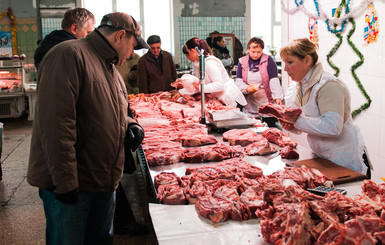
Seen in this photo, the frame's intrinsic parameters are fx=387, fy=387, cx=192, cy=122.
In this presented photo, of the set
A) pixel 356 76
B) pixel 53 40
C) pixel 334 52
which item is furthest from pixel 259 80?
pixel 53 40

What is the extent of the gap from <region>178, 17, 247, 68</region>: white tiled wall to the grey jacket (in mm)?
10542

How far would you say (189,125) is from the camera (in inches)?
155

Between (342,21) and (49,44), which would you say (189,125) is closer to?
(49,44)

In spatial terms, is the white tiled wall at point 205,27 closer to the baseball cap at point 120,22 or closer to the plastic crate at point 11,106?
the plastic crate at point 11,106

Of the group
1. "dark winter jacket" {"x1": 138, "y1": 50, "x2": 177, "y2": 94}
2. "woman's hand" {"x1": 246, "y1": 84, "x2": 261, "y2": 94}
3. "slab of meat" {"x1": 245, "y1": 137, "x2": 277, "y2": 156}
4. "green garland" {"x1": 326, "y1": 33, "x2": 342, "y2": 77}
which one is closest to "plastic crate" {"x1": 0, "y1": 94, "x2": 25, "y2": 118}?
"dark winter jacket" {"x1": 138, "y1": 50, "x2": 177, "y2": 94}

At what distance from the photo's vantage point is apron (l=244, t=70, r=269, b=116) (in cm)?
633

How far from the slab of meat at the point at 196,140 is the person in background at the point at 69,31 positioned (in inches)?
51.8

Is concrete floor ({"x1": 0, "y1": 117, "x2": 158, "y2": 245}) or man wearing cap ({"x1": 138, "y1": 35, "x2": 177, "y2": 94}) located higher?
man wearing cap ({"x1": 138, "y1": 35, "x2": 177, "y2": 94})

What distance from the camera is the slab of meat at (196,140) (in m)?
3.34

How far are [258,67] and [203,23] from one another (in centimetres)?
701

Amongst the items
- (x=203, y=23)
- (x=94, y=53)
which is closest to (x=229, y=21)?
(x=203, y=23)

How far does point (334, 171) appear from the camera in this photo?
250cm

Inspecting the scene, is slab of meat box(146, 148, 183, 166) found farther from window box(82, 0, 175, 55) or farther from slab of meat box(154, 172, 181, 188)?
window box(82, 0, 175, 55)

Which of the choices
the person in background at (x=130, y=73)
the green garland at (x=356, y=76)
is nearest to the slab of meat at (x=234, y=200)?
the green garland at (x=356, y=76)
